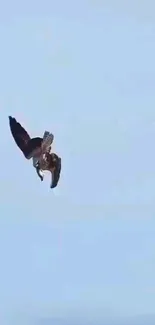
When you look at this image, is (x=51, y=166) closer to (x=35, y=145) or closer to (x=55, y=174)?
(x=55, y=174)

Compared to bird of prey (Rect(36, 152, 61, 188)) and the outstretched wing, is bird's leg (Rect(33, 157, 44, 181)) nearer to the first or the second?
bird of prey (Rect(36, 152, 61, 188))

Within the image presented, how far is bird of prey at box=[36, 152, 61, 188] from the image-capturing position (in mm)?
169500

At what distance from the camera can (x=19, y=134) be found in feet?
549

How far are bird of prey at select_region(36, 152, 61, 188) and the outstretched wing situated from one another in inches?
94.0

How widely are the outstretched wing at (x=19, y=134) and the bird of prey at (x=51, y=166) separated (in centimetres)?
239

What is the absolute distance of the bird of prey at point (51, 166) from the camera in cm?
16950

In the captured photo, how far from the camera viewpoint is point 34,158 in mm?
168625

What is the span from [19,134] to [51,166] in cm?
504

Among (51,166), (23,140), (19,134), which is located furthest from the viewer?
(51,166)

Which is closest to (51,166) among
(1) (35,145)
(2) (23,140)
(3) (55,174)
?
(3) (55,174)

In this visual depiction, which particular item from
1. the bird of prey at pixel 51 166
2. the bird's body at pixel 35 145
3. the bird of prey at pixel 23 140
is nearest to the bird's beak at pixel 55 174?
the bird of prey at pixel 51 166

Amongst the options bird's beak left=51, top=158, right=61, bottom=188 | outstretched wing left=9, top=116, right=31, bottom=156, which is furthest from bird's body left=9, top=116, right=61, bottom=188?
bird's beak left=51, top=158, right=61, bottom=188

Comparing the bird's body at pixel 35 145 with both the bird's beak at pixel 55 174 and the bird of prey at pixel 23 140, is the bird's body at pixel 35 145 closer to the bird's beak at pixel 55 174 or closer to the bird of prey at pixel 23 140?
the bird of prey at pixel 23 140

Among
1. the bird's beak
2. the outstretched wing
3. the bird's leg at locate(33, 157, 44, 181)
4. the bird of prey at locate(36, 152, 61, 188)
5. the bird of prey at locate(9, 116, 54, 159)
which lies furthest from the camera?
the bird's beak
